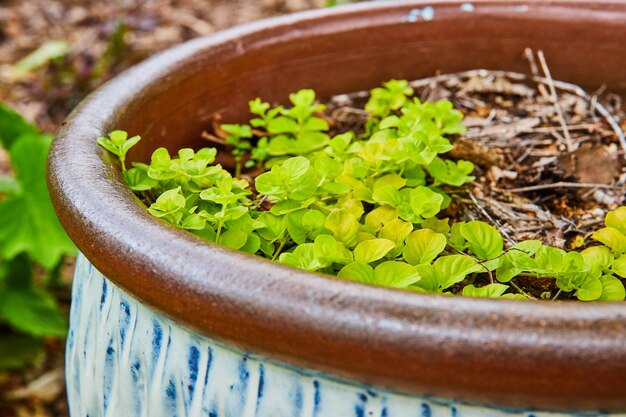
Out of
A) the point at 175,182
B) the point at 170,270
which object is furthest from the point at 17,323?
the point at 170,270

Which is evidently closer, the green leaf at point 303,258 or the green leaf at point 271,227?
the green leaf at point 303,258

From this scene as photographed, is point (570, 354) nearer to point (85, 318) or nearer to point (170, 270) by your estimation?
point (170, 270)

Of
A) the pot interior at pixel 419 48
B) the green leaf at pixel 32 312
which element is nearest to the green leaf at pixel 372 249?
the pot interior at pixel 419 48

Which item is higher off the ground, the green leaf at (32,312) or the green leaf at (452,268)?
the green leaf at (452,268)

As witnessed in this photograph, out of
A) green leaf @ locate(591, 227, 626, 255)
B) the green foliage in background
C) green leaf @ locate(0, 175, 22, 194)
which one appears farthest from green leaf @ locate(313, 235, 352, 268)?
green leaf @ locate(0, 175, 22, 194)

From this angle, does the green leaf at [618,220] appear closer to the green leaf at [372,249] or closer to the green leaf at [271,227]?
the green leaf at [372,249]

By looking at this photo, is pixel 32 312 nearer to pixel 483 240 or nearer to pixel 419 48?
pixel 419 48
